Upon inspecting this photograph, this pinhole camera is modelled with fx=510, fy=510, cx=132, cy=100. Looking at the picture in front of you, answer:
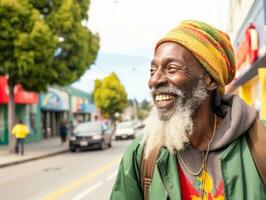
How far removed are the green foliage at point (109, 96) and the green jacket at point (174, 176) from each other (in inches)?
2359

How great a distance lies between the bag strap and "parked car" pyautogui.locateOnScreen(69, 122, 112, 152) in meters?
21.9

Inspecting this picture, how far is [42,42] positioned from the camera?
69.9 feet

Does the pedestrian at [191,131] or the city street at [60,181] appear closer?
the pedestrian at [191,131]

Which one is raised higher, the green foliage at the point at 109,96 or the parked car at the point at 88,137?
the green foliage at the point at 109,96

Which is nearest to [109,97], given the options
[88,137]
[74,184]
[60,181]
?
[88,137]

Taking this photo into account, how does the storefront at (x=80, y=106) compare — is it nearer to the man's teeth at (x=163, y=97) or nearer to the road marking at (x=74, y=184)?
the road marking at (x=74, y=184)

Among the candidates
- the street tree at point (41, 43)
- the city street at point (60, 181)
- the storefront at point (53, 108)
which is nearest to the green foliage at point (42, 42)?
the street tree at point (41, 43)

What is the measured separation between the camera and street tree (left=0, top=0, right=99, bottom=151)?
21.1 metres

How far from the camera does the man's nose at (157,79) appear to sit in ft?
6.28

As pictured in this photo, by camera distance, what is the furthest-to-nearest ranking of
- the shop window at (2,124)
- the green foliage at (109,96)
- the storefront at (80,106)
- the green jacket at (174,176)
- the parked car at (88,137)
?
A: the green foliage at (109,96) < the storefront at (80,106) < the shop window at (2,124) < the parked car at (88,137) < the green jacket at (174,176)

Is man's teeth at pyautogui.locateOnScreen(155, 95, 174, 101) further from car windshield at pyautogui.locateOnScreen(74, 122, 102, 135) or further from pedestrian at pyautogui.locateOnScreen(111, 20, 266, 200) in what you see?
car windshield at pyautogui.locateOnScreen(74, 122, 102, 135)

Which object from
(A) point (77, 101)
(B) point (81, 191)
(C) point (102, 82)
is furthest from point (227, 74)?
(C) point (102, 82)

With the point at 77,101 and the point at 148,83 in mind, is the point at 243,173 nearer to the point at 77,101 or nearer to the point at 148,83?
the point at 148,83

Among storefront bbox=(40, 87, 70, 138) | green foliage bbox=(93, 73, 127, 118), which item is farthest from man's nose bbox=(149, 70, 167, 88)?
green foliage bbox=(93, 73, 127, 118)
